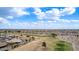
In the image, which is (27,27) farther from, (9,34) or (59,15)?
(59,15)

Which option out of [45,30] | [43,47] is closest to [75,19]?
[45,30]

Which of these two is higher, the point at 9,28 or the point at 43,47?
the point at 9,28
